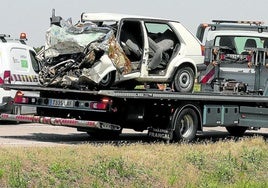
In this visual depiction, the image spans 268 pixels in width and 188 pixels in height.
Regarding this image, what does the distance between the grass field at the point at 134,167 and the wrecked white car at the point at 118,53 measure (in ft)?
5.68

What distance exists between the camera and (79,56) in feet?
48.8

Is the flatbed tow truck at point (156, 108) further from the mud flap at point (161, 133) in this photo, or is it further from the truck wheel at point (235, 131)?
the truck wheel at point (235, 131)

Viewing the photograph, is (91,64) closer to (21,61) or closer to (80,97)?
(80,97)

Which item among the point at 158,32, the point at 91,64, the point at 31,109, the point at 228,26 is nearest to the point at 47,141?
the point at 31,109

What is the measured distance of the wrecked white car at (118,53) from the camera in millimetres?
14766

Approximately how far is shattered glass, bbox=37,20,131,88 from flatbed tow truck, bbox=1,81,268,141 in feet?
0.87

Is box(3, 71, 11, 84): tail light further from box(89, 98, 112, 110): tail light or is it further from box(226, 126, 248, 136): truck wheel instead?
box(226, 126, 248, 136): truck wheel

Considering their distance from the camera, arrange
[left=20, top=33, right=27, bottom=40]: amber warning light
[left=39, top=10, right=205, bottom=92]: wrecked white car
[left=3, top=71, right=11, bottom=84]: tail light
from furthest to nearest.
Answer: [left=20, top=33, right=27, bottom=40]: amber warning light → [left=3, top=71, right=11, bottom=84]: tail light → [left=39, top=10, right=205, bottom=92]: wrecked white car

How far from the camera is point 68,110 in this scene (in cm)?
1543

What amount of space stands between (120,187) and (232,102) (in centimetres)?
650

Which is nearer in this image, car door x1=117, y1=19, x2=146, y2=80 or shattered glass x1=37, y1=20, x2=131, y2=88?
shattered glass x1=37, y1=20, x2=131, y2=88

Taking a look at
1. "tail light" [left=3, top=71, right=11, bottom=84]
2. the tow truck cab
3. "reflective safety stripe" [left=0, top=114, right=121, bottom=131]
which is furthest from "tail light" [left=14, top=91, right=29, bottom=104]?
the tow truck cab

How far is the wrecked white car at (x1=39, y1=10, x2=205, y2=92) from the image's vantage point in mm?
14766

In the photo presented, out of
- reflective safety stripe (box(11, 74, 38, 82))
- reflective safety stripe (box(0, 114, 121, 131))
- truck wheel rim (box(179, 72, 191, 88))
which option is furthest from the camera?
reflective safety stripe (box(11, 74, 38, 82))
